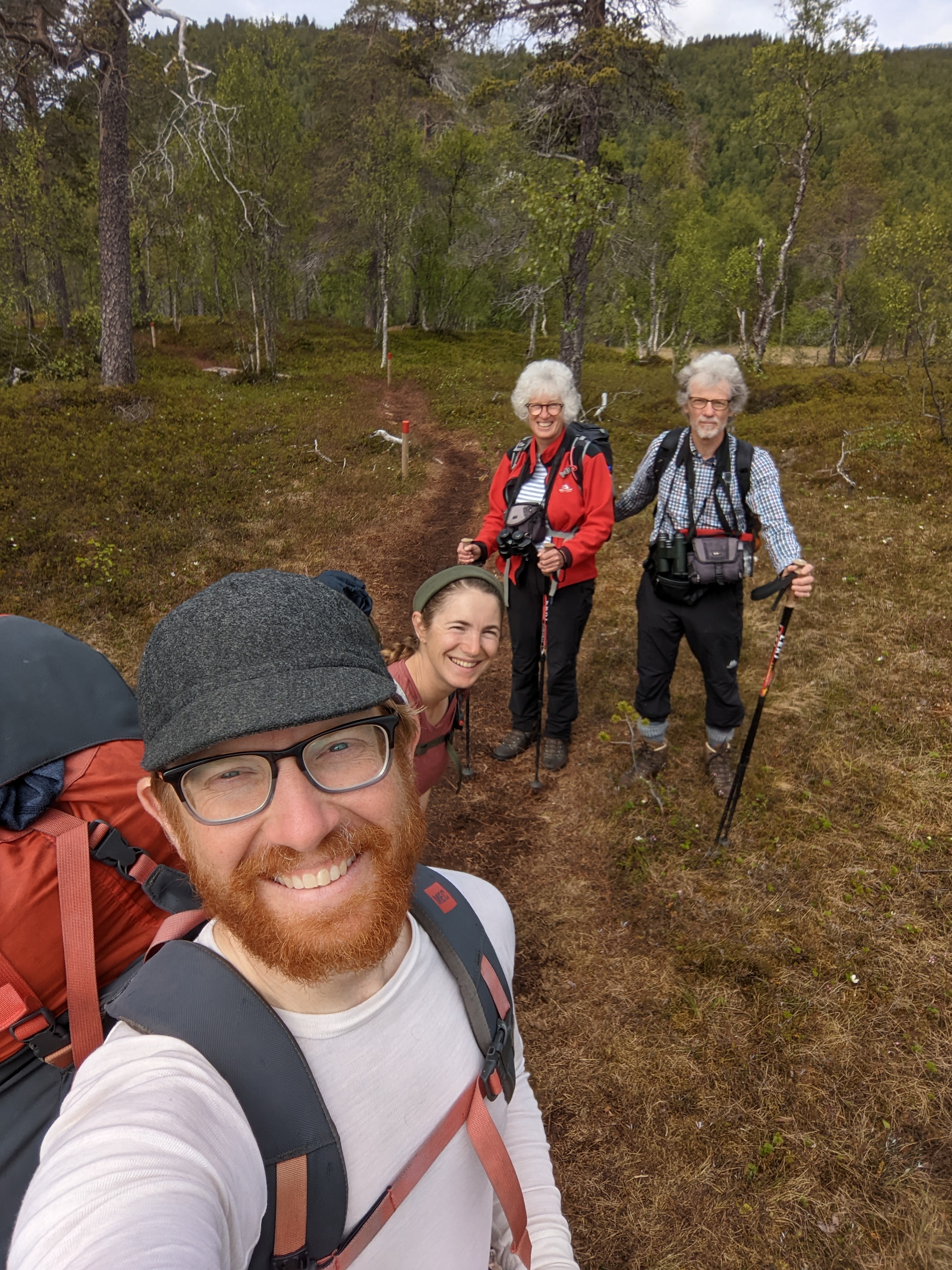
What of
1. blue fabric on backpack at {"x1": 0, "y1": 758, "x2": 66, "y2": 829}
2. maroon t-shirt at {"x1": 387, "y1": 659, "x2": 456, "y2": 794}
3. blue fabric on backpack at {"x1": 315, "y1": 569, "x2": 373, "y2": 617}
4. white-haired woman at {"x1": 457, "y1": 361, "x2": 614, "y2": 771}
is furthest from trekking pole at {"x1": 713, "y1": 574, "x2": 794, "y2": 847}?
blue fabric on backpack at {"x1": 0, "y1": 758, "x2": 66, "y2": 829}

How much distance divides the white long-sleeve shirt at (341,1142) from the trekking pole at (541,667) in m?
3.23

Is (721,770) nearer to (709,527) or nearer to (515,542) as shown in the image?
(709,527)

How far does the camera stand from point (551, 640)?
16.2 feet

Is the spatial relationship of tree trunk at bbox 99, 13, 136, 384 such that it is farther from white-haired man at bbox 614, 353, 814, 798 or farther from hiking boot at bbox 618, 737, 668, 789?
hiking boot at bbox 618, 737, 668, 789

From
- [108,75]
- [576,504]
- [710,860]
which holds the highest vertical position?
[108,75]

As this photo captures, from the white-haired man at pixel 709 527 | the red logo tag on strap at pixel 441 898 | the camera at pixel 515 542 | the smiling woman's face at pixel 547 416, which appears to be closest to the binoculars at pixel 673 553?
the white-haired man at pixel 709 527

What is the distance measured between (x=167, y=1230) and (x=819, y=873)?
171 inches

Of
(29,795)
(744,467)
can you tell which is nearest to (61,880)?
(29,795)

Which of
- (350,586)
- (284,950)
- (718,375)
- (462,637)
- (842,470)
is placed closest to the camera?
(284,950)

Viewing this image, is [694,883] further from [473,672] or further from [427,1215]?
[427,1215]

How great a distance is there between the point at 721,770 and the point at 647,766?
22.3 inches

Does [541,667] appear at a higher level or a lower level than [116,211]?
lower

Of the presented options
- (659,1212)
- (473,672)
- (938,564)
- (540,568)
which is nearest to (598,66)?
(938,564)

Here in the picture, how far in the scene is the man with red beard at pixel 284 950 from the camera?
1.04 m
